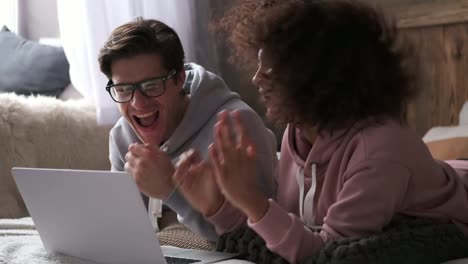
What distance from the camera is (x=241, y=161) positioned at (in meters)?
1.01

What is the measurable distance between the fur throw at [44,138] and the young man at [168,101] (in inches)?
18.8

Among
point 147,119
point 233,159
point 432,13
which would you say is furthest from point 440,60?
point 233,159

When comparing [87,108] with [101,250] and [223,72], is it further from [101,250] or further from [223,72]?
[101,250]

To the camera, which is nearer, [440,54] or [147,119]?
[147,119]

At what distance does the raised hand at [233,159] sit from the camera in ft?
3.28

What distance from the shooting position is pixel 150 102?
153 cm

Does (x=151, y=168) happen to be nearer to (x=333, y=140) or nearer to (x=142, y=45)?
(x=333, y=140)

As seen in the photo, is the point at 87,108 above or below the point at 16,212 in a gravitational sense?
above

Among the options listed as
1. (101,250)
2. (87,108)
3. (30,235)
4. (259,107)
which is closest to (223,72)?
(259,107)

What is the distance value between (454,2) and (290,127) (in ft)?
3.54

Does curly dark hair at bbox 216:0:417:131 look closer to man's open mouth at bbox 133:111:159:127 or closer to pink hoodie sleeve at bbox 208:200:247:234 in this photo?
pink hoodie sleeve at bbox 208:200:247:234

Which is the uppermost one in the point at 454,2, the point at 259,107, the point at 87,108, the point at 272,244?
the point at 454,2

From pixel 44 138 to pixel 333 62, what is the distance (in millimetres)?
1203

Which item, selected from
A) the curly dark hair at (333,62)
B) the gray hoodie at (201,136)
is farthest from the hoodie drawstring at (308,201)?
the gray hoodie at (201,136)
